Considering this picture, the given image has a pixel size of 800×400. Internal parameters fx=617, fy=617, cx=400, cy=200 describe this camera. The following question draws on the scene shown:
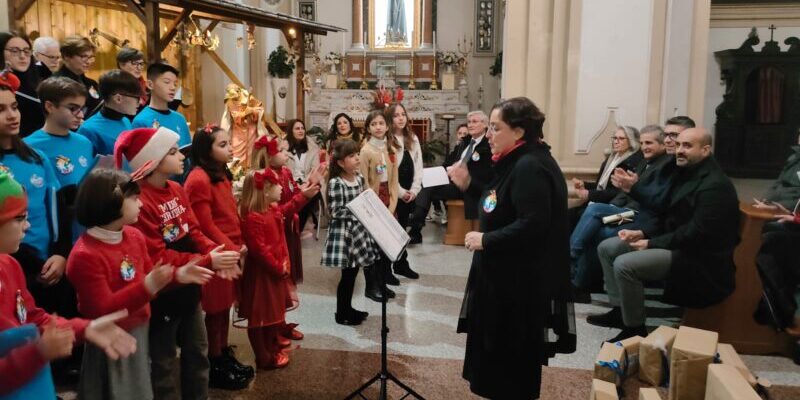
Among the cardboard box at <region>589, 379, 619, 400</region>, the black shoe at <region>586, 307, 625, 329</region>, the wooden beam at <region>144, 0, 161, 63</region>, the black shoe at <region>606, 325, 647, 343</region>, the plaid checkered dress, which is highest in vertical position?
the wooden beam at <region>144, 0, 161, 63</region>

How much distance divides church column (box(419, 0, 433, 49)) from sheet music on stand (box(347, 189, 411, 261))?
1095cm

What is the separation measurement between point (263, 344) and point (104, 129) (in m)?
1.55

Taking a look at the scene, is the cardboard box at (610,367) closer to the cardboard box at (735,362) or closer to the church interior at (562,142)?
the church interior at (562,142)

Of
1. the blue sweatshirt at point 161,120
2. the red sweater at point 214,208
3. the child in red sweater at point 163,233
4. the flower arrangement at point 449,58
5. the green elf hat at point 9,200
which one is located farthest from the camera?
the flower arrangement at point 449,58

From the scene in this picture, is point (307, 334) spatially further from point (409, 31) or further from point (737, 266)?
point (409, 31)

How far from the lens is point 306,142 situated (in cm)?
735

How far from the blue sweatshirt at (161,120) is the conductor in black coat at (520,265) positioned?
219 cm

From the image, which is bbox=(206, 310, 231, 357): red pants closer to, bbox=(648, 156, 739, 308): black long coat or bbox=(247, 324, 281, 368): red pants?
bbox=(247, 324, 281, 368): red pants

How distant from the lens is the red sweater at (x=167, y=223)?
2.77 metres

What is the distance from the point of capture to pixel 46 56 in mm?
4172

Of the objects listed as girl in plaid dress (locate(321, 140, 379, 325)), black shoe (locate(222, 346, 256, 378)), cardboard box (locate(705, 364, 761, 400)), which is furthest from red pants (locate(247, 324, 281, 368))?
cardboard box (locate(705, 364, 761, 400))

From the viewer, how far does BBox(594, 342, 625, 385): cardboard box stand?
2885 mm

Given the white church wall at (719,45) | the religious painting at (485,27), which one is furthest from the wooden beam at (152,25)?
the white church wall at (719,45)

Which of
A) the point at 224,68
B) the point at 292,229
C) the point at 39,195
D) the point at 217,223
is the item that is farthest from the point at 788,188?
the point at 224,68
